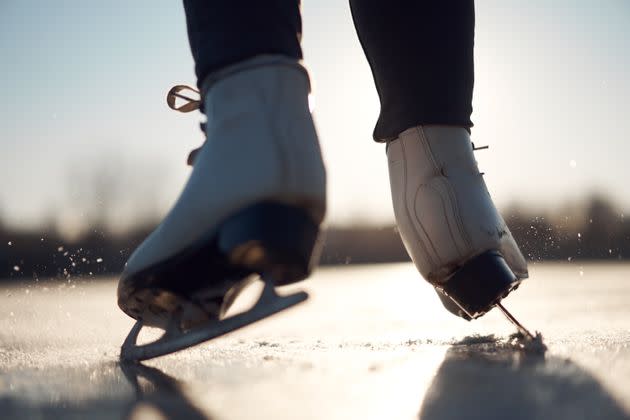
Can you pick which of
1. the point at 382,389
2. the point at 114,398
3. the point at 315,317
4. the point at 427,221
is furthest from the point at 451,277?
the point at 315,317

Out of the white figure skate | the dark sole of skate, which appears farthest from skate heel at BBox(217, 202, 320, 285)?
the white figure skate

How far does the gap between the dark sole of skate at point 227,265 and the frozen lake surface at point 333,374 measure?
0.24 ft

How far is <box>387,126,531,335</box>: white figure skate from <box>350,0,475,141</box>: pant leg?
0.03m

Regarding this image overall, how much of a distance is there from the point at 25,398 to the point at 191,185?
34cm

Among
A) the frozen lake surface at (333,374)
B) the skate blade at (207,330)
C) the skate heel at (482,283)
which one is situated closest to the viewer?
the frozen lake surface at (333,374)

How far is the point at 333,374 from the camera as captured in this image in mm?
1052

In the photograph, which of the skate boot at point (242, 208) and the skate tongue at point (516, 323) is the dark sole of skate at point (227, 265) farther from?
the skate tongue at point (516, 323)

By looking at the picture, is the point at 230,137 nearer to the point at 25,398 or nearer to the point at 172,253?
the point at 172,253

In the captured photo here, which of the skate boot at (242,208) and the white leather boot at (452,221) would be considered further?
the white leather boot at (452,221)

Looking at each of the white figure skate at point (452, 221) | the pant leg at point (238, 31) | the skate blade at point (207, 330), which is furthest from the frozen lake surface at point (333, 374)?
the pant leg at point (238, 31)

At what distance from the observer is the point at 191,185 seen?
0.99 meters

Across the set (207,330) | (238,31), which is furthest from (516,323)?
(238,31)

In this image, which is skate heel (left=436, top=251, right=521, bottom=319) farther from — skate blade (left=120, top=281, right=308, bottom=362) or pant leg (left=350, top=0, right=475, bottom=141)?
skate blade (left=120, top=281, right=308, bottom=362)

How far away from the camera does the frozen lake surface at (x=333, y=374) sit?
0.80 m
